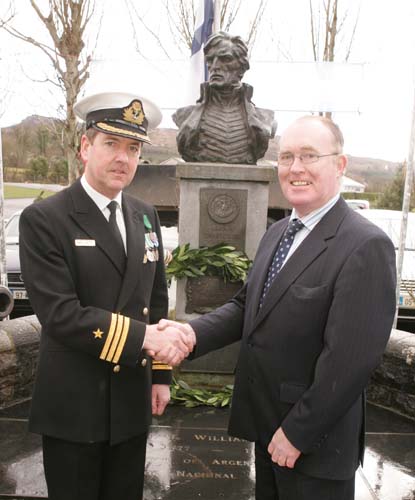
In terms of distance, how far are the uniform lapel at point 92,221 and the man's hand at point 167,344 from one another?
0.93ft

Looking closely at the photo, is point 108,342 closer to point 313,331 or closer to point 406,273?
point 313,331

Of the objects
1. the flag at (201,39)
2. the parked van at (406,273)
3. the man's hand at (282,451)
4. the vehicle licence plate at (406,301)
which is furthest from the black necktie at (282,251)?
the flag at (201,39)

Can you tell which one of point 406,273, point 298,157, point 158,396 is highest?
point 298,157

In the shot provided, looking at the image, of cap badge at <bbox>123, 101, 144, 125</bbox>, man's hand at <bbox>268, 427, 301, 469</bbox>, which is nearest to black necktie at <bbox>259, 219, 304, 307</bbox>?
man's hand at <bbox>268, 427, 301, 469</bbox>

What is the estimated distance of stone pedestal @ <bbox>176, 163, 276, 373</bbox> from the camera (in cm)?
424

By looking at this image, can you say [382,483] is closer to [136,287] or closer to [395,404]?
[395,404]

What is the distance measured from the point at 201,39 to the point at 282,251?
706 cm

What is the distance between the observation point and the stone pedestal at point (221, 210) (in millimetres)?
4238

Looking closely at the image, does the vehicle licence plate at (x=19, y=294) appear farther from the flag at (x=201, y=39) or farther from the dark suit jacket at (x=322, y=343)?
the dark suit jacket at (x=322, y=343)

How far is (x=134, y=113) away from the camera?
2.09 meters

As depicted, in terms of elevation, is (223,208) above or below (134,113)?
below

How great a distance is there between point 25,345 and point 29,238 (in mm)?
2405

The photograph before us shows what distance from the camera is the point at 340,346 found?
1.62 m

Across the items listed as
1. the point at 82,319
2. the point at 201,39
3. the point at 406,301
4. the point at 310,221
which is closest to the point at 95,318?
the point at 82,319
